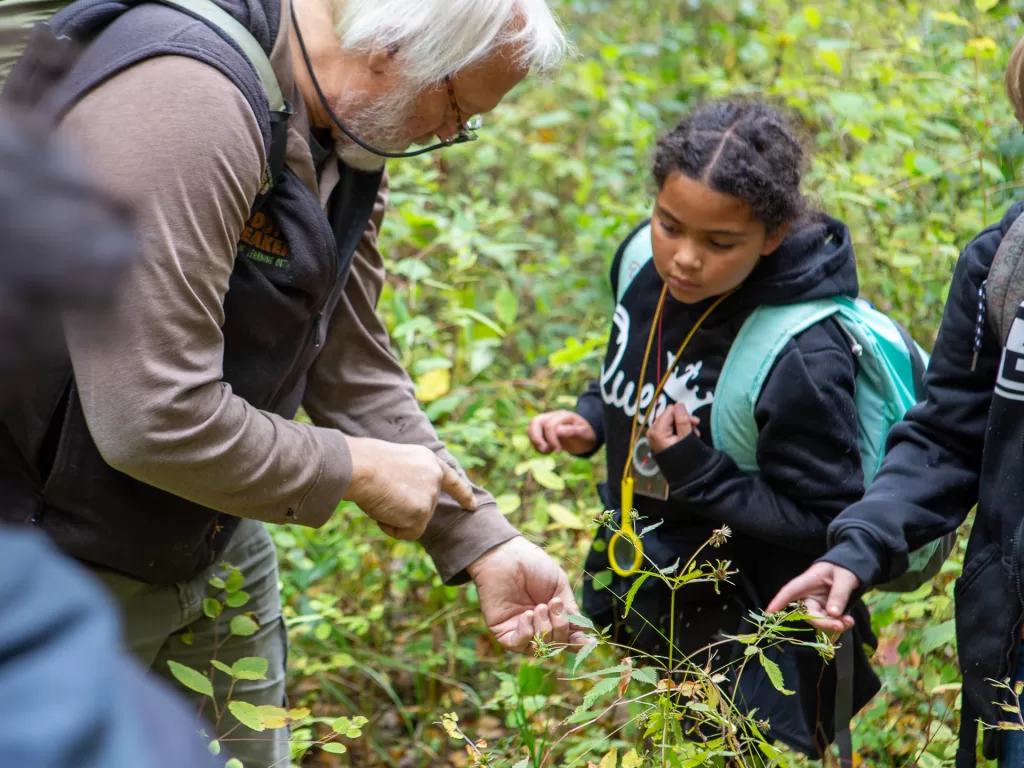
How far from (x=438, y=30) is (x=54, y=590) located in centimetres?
138

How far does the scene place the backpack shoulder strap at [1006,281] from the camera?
1.80m

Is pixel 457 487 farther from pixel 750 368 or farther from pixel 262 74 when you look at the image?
pixel 262 74

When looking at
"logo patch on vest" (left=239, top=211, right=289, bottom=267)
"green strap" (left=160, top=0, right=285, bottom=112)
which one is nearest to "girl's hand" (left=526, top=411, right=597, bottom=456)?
"logo patch on vest" (left=239, top=211, right=289, bottom=267)

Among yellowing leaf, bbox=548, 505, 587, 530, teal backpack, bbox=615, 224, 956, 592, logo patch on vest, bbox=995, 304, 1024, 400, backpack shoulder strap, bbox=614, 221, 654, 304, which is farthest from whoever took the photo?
yellowing leaf, bbox=548, 505, 587, 530

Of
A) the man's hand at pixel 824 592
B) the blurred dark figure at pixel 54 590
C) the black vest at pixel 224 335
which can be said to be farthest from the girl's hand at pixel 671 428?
the blurred dark figure at pixel 54 590

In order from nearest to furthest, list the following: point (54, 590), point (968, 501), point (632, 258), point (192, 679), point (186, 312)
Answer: point (54, 590) < point (186, 312) < point (192, 679) < point (968, 501) < point (632, 258)

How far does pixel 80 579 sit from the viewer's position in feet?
2.41

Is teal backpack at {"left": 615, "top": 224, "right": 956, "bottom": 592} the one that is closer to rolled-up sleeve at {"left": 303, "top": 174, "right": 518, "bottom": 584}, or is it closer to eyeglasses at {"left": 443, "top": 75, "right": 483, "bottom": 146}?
rolled-up sleeve at {"left": 303, "top": 174, "right": 518, "bottom": 584}

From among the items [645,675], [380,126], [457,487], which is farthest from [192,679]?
[380,126]

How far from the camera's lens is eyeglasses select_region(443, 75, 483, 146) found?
77.2 inches

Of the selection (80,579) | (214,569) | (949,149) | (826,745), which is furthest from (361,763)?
(949,149)

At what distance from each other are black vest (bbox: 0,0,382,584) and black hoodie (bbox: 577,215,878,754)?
84cm

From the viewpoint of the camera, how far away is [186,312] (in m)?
1.57

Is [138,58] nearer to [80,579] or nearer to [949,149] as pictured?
[80,579]
